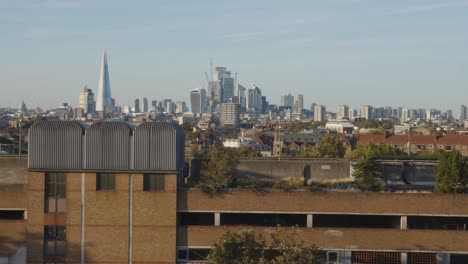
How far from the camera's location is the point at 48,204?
112 feet

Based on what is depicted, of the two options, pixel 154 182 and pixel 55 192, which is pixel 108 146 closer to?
pixel 154 182

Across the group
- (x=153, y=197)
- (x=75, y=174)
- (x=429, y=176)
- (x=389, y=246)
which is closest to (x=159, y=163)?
(x=153, y=197)

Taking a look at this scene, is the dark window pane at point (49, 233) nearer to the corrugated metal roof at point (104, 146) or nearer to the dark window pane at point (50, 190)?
the dark window pane at point (50, 190)

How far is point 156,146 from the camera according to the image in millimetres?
33531

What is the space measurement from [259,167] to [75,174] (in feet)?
34.3

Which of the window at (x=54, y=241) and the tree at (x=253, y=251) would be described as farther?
the window at (x=54, y=241)

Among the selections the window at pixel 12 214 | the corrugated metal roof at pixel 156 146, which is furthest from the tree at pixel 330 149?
the corrugated metal roof at pixel 156 146

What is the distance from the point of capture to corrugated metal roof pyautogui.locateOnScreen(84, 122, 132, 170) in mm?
33375

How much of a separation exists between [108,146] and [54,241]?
484cm

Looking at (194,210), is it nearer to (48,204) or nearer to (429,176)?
(48,204)

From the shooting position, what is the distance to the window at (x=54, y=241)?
33875 millimetres

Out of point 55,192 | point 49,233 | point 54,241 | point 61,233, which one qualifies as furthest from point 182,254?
point 55,192

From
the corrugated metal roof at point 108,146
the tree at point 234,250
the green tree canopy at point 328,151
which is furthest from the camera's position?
the green tree canopy at point 328,151

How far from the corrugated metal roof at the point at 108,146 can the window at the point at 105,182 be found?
425mm
